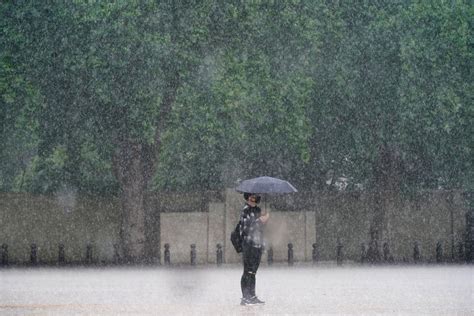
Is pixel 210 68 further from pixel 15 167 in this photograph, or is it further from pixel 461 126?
pixel 15 167

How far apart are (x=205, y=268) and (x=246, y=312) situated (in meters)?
19.3

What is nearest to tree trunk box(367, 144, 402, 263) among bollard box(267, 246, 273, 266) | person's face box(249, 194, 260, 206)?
bollard box(267, 246, 273, 266)

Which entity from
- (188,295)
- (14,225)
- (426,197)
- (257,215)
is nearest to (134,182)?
(14,225)

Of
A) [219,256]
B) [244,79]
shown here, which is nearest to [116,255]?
[219,256]

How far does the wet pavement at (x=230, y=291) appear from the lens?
18984mm

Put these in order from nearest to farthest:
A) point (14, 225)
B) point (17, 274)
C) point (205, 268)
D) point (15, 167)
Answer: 1. point (17, 274)
2. point (205, 268)
3. point (14, 225)
4. point (15, 167)

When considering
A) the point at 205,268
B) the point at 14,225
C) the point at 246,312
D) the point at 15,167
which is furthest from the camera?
the point at 15,167

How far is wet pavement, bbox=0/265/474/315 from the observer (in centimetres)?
1898

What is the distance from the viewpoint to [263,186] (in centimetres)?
2192

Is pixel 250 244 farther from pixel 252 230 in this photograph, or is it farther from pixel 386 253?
pixel 386 253

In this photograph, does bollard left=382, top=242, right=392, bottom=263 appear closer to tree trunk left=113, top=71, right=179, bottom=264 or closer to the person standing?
tree trunk left=113, top=71, right=179, bottom=264

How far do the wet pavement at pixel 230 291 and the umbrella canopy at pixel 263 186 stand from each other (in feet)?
6.48

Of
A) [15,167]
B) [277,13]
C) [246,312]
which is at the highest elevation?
[277,13]

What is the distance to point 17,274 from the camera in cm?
3362
